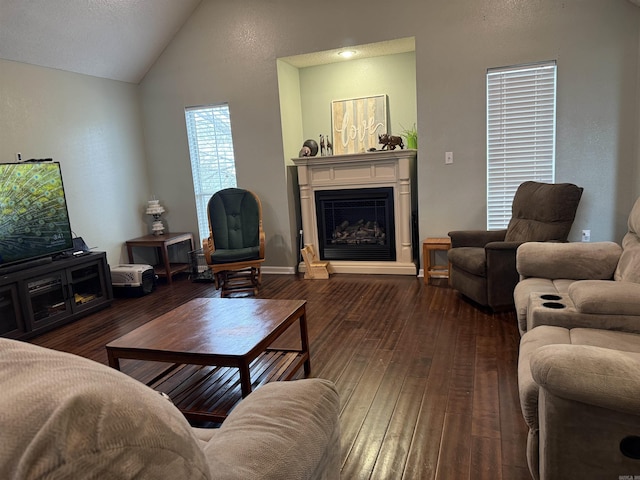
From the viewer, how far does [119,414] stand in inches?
22.8

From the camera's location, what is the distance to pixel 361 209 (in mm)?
5145

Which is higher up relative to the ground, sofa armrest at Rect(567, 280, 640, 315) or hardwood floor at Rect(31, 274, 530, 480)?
sofa armrest at Rect(567, 280, 640, 315)

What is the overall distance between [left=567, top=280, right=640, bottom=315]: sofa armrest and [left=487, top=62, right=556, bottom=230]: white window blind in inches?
99.1

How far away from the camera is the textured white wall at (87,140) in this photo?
162 inches

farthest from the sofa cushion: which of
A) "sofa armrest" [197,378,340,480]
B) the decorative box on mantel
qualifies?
the decorative box on mantel

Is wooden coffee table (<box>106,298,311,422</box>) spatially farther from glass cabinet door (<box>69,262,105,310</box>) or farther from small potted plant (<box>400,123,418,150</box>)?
small potted plant (<box>400,123,418,150</box>)

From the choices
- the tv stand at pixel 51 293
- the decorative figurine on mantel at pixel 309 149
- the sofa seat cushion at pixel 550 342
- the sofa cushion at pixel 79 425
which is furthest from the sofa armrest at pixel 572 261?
the tv stand at pixel 51 293

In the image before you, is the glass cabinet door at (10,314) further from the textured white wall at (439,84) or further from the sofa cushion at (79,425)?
the sofa cushion at (79,425)

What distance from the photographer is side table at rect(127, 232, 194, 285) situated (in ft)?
16.9

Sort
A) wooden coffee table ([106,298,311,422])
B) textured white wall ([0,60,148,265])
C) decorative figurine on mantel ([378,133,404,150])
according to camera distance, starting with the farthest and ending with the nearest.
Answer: decorative figurine on mantel ([378,133,404,150]) → textured white wall ([0,60,148,265]) → wooden coffee table ([106,298,311,422])

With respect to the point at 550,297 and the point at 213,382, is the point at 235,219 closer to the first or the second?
the point at 213,382

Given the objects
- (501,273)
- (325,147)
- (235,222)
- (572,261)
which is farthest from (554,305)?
(235,222)

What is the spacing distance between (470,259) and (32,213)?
3.80 m

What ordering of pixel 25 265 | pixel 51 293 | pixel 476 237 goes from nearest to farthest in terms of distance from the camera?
A: pixel 25 265 < pixel 51 293 < pixel 476 237
